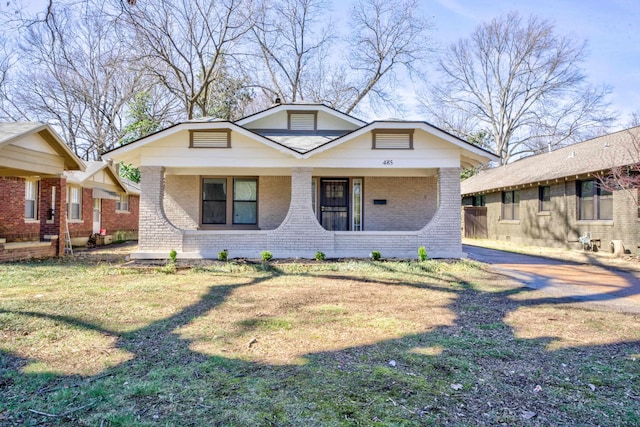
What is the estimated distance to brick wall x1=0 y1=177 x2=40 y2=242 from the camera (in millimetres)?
14484

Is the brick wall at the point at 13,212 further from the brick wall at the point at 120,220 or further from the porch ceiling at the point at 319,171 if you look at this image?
the porch ceiling at the point at 319,171

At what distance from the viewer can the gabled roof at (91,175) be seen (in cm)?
1720

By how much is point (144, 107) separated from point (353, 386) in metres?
27.5

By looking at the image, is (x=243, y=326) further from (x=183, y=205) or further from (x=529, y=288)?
(x=183, y=205)

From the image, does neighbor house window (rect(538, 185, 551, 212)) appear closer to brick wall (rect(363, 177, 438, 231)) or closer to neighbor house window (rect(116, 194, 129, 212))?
brick wall (rect(363, 177, 438, 231))

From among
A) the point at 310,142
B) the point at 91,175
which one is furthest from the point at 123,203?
the point at 310,142

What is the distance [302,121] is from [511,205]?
12814mm

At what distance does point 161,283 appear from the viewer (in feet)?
27.7

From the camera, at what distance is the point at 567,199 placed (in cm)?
1648

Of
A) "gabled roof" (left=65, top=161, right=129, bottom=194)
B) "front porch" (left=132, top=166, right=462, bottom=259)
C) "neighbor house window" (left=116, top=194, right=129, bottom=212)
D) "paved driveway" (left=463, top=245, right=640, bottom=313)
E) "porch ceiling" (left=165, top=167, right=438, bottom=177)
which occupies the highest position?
"gabled roof" (left=65, top=161, right=129, bottom=194)

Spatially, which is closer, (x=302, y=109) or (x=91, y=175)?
(x=302, y=109)

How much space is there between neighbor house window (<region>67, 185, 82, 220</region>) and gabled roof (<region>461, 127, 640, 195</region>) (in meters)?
20.5

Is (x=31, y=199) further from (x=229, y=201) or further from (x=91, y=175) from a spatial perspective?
(x=229, y=201)

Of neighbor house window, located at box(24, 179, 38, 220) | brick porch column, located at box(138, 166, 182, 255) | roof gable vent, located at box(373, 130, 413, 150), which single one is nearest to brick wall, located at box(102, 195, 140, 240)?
neighbor house window, located at box(24, 179, 38, 220)
